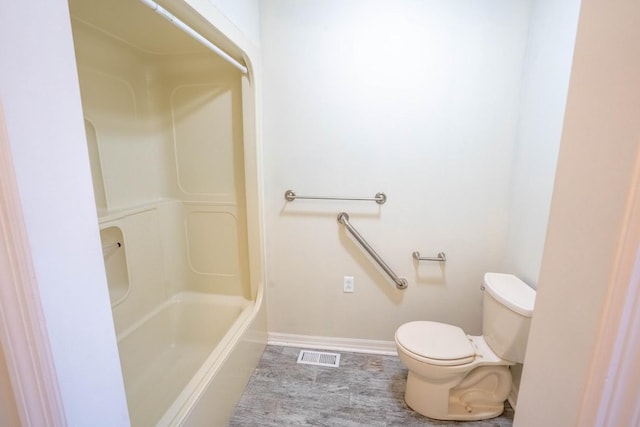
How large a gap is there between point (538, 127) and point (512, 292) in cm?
80

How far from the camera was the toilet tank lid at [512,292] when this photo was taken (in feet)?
4.07

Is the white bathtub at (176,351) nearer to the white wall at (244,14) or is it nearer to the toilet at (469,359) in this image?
the toilet at (469,359)

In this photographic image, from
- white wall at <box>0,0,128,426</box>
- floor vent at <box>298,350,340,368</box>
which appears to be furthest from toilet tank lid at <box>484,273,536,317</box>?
white wall at <box>0,0,128,426</box>

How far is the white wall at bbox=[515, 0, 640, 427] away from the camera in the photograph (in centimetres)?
45

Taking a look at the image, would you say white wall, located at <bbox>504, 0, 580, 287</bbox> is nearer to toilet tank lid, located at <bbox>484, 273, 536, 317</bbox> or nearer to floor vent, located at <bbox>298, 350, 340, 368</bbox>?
toilet tank lid, located at <bbox>484, 273, 536, 317</bbox>

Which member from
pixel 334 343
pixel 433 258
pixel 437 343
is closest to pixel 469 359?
pixel 437 343

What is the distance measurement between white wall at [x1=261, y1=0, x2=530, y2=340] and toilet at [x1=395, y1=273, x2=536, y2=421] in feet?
1.08

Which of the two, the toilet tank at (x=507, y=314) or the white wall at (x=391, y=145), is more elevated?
the white wall at (x=391, y=145)

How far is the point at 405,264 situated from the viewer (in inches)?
70.5

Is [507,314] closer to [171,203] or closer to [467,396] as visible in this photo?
[467,396]

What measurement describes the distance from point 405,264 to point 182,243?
1580 millimetres

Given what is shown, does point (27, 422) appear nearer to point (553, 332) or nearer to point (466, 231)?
point (553, 332)

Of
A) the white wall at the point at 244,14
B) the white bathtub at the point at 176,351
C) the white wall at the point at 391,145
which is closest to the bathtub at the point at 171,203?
the white bathtub at the point at 176,351

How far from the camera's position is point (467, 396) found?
1.48 m
